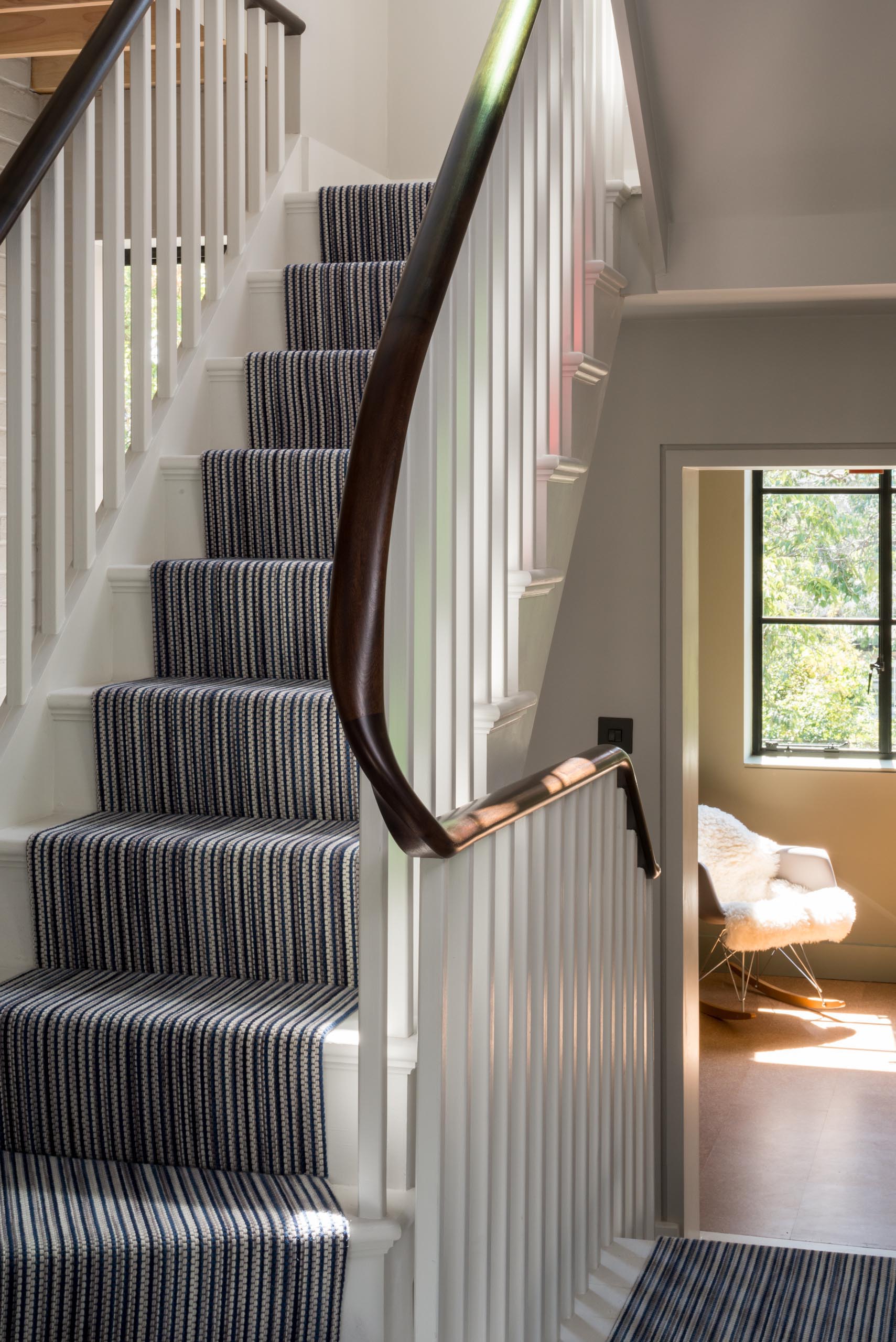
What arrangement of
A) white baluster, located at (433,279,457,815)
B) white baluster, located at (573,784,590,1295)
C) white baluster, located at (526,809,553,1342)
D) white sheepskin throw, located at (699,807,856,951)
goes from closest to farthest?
white baluster, located at (433,279,457,815) → white baluster, located at (526,809,553,1342) → white baluster, located at (573,784,590,1295) → white sheepskin throw, located at (699,807,856,951)

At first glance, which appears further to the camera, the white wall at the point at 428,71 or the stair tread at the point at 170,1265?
the white wall at the point at 428,71

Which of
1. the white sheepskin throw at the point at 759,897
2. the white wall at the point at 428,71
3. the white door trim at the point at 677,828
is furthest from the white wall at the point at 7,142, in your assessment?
the white sheepskin throw at the point at 759,897

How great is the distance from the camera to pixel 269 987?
1945mm

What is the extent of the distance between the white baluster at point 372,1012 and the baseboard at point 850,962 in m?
5.13

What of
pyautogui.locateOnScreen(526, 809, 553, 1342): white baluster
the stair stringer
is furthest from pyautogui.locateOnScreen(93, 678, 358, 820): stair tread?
pyautogui.locateOnScreen(526, 809, 553, 1342): white baluster

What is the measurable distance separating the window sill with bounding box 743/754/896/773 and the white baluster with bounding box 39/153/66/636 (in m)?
4.95

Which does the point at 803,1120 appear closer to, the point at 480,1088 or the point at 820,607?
the point at 820,607

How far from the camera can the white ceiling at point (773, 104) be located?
2.34 meters

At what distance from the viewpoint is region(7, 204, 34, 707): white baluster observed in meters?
2.17

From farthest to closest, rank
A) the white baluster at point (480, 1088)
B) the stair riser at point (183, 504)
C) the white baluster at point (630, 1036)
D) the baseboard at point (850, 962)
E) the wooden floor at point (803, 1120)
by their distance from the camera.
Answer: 1. the baseboard at point (850, 962)
2. the wooden floor at point (803, 1120)
3. the stair riser at point (183, 504)
4. the white baluster at point (630, 1036)
5. the white baluster at point (480, 1088)

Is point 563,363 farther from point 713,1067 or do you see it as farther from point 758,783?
point 758,783

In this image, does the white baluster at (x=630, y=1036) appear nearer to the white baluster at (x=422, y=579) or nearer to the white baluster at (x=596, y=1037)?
the white baluster at (x=596, y=1037)

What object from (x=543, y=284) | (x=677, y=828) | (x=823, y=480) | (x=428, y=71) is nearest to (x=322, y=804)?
(x=543, y=284)

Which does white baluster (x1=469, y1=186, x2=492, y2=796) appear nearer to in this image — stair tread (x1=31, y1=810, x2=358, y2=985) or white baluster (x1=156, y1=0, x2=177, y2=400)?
stair tread (x1=31, y1=810, x2=358, y2=985)
